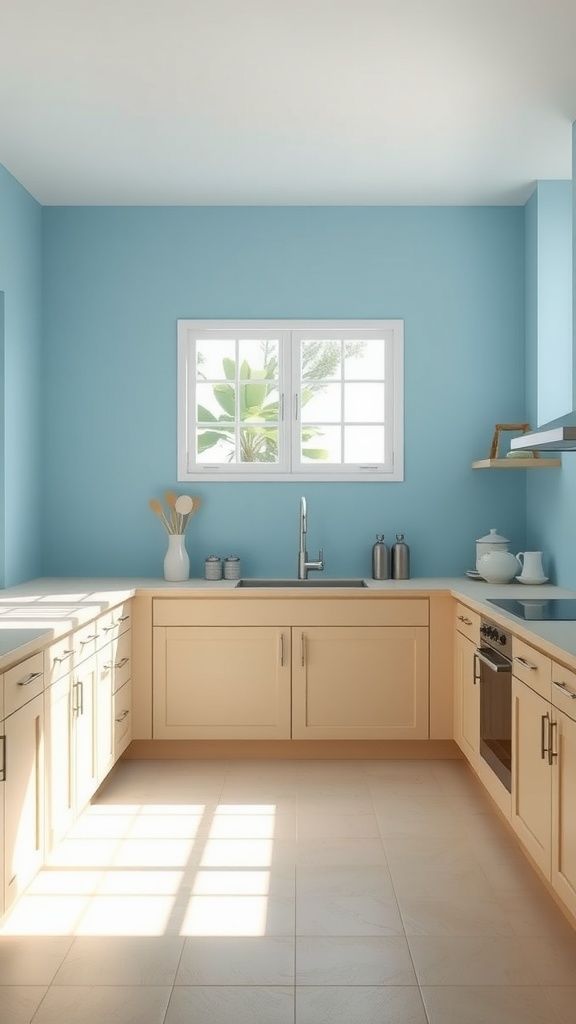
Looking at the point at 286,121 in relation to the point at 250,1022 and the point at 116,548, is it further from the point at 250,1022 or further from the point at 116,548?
the point at 250,1022

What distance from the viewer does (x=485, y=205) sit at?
462 centimetres

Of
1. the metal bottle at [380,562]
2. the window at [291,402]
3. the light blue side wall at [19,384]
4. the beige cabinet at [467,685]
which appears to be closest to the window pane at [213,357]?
the window at [291,402]

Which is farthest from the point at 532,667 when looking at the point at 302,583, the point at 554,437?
the point at 302,583

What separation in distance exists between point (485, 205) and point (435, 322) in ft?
2.23

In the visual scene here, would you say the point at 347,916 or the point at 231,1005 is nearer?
the point at 231,1005

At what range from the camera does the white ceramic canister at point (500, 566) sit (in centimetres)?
420

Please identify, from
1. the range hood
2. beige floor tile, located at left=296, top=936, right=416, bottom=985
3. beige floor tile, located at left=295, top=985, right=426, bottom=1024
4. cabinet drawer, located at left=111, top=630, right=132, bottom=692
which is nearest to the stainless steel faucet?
cabinet drawer, located at left=111, top=630, right=132, bottom=692

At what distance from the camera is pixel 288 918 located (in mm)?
2619

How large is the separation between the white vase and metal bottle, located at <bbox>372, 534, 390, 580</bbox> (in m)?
0.98

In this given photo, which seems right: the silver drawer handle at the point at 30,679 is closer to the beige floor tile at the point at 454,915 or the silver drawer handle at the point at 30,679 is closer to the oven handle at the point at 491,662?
the beige floor tile at the point at 454,915

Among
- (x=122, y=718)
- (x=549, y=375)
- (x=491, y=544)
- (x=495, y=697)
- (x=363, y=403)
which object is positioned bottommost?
(x=122, y=718)

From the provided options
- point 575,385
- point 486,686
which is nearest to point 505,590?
point 486,686

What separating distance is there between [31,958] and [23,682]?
2.49 feet

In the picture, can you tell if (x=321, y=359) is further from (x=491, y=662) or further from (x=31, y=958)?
(x=31, y=958)
